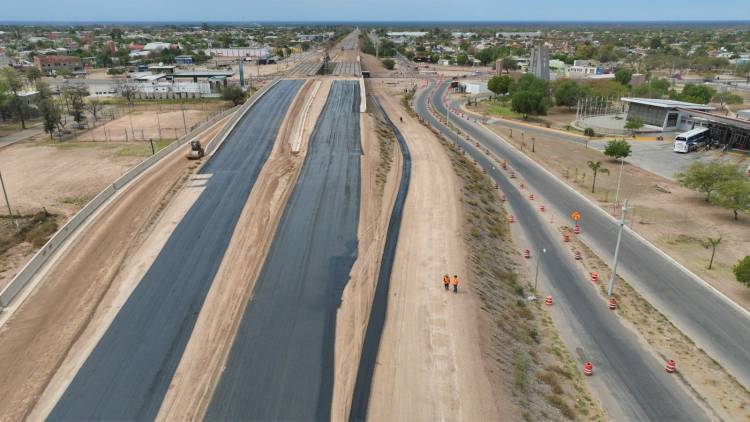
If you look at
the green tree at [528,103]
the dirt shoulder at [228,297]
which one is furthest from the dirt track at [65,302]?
the green tree at [528,103]

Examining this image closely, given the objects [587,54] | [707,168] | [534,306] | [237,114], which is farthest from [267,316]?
[587,54]

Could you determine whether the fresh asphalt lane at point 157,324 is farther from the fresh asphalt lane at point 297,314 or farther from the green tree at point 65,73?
the green tree at point 65,73

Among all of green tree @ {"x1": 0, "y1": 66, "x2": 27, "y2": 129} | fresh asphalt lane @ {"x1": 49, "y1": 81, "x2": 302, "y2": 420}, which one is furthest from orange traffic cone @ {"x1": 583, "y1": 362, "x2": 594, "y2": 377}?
green tree @ {"x1": 0, "y1": 66, "x2": 27, "y2": 129}

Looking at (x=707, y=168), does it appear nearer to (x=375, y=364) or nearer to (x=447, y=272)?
(x=447, y=272)

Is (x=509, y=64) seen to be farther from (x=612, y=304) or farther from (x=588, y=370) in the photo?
(x=588, y=370)

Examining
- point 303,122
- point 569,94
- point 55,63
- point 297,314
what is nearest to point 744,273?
point 297,314

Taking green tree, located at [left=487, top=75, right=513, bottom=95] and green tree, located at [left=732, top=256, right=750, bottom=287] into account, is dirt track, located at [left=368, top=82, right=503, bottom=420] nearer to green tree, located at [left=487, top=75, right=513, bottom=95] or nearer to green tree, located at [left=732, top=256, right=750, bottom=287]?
green tree, located at [left=732, top=256, right=750, bottom=287]
